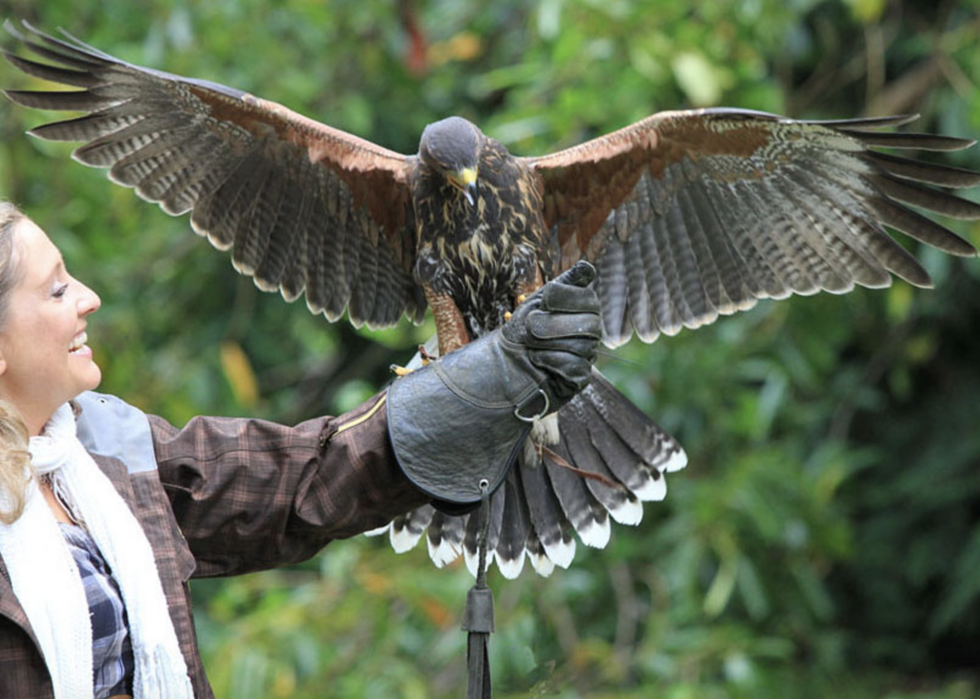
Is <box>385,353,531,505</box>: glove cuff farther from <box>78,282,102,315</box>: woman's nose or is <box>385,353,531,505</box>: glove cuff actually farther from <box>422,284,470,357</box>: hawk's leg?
<box>422,284,470,357</box>: hawk's leg

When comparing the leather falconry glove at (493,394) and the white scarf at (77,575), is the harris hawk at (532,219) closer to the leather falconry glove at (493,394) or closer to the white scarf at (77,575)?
the leather falconry glove at (493,394)

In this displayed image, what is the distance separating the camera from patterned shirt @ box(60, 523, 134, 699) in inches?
82.6

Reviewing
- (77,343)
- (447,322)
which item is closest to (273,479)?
(77,343)

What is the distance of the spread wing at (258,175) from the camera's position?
321 centimetres

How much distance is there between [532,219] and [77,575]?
1624mm

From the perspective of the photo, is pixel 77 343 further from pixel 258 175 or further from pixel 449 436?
pixel 258 175

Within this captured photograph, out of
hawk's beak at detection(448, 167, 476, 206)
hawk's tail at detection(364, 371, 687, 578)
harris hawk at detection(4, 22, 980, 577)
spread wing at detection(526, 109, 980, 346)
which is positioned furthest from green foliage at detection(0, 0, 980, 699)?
hawk's beak at detection(448, 167, 476, 206)

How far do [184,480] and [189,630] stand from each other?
1.00 ft

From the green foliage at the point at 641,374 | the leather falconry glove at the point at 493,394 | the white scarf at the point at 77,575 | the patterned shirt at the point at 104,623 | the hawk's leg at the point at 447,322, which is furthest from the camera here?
the green foliage at the point at 641,374

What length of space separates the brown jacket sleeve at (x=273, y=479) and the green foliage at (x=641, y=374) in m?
1.33

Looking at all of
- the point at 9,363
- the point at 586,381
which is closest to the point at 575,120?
the point at 586,381

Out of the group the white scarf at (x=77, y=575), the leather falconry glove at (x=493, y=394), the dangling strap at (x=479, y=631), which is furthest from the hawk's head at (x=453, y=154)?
the white scarf at (x=77, y=575)

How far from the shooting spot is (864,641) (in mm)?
6633

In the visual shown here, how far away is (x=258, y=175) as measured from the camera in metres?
3.44
